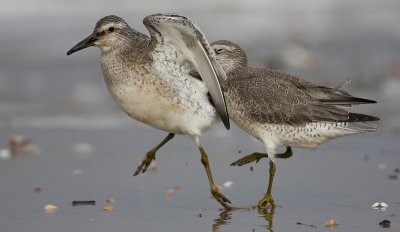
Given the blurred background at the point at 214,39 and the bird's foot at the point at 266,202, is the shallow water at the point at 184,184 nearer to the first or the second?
the bird's foot at the point at 266,202

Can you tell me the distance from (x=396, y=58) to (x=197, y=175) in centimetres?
760

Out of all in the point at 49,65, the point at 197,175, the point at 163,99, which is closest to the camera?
the point at 163,99

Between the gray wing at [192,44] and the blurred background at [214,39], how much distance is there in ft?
12.5

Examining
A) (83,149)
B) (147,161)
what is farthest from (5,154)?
(147,161)

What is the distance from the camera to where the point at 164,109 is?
812cm

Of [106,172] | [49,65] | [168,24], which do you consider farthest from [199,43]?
[49,65]

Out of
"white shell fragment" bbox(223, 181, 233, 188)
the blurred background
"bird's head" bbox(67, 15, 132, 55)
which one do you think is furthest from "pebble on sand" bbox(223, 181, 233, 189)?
the blurred background

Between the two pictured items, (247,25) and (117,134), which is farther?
(247,25)

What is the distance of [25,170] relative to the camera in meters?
9.26

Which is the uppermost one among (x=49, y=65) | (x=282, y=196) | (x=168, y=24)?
(x=49, y=65)

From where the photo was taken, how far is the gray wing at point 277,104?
26.6 ft

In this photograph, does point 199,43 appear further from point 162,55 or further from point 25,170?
point 25,170

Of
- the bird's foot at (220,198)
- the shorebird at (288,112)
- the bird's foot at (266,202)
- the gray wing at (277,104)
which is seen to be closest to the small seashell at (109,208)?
the bird's foot at (220,198)

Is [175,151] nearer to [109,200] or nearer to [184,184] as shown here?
[184,184]
